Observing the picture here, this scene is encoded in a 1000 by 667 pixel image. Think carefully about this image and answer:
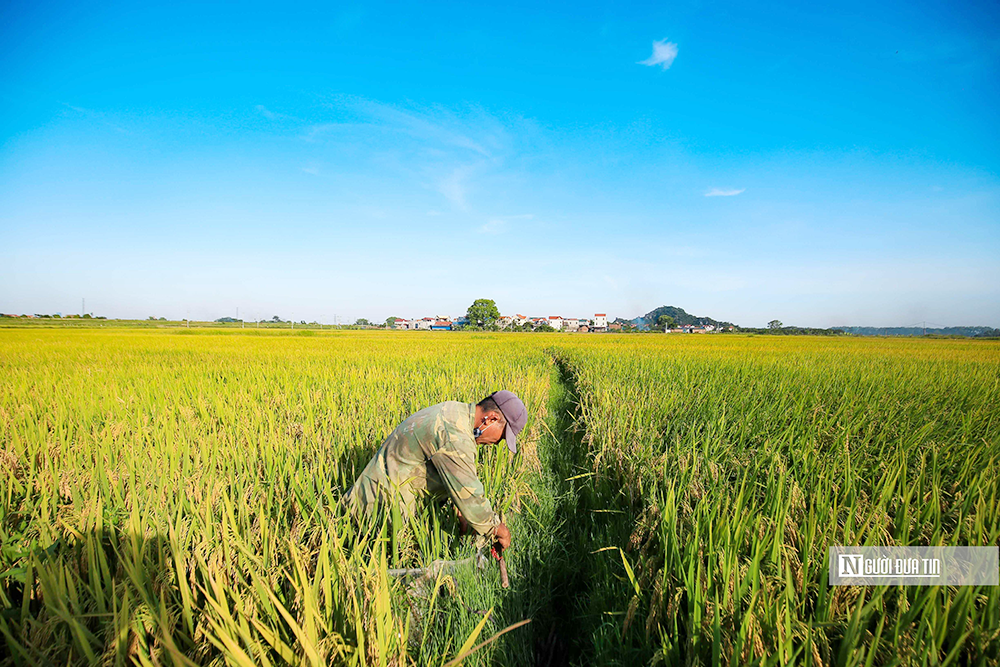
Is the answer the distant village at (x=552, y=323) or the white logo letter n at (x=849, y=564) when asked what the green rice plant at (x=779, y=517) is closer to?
the white logo letter n at (x=849, y=564)

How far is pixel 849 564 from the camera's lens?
4.84 feet

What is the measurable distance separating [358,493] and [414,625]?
0.75 m

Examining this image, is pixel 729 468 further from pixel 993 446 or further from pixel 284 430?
pixel 284 430

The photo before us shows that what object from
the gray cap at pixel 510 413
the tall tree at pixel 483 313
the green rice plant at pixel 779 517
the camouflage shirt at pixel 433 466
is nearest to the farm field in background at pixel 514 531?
the green rice plant at pixel 779 517

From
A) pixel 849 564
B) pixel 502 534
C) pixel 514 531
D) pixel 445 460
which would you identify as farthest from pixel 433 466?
pixel 849 564

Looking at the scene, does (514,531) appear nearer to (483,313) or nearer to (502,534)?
(502,534)

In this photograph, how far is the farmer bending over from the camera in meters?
2.00

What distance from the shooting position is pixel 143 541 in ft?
4.98

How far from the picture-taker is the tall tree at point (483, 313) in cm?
8088

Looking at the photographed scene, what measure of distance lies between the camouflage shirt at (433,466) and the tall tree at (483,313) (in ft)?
253

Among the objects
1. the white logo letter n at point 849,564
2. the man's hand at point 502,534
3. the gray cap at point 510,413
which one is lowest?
the man's hand at point 502,534

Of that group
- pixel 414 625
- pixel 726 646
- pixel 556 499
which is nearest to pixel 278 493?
pixel 414 625

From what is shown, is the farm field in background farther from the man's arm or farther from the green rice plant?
the man's arm

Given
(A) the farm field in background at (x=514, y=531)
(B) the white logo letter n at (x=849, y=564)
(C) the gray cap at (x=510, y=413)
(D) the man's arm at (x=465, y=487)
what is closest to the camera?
(A) the farm field in background at (x=514, y=531)
